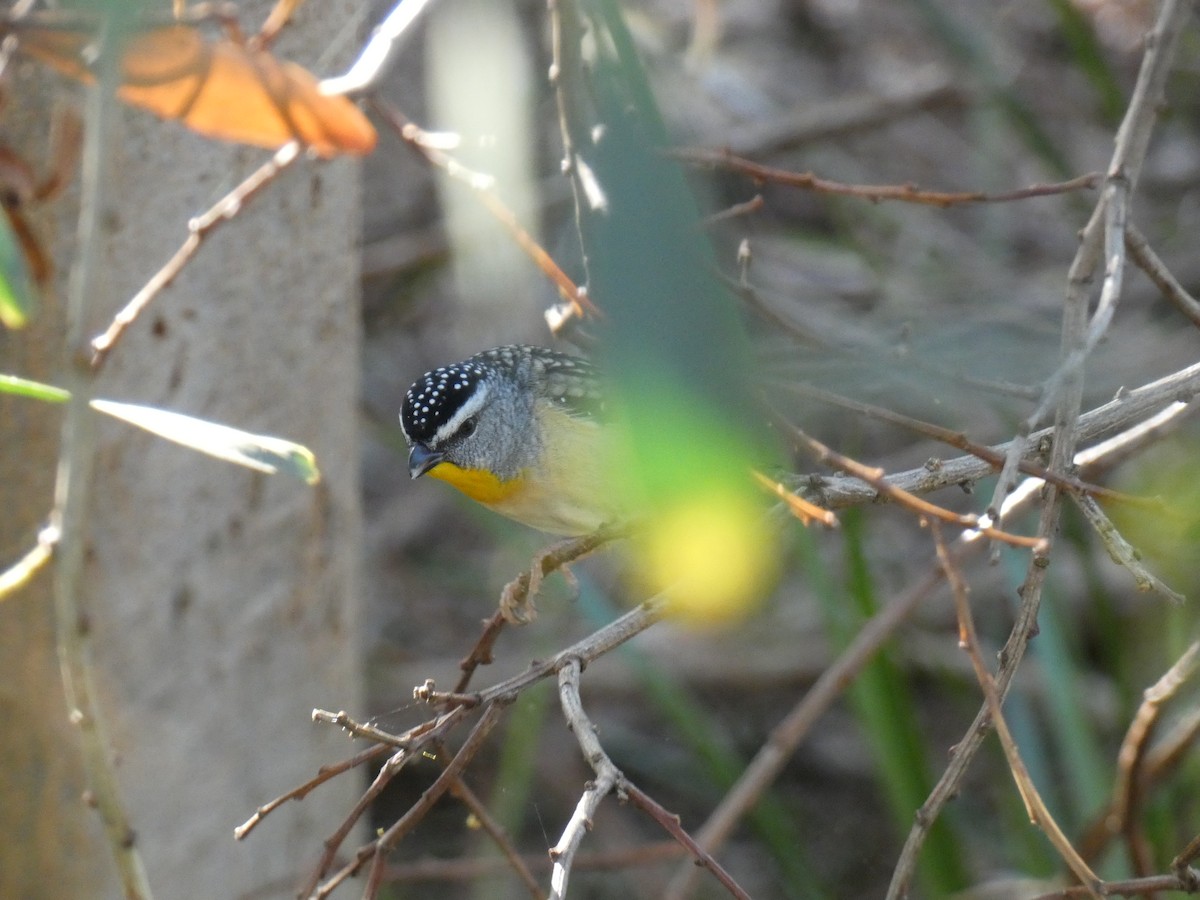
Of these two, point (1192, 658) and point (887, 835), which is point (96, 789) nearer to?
point (1192, 658)

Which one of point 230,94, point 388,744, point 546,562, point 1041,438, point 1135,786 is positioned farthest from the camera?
point 1135,786

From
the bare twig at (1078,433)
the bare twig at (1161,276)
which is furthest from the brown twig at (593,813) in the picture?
the bare twig at (1161,276)

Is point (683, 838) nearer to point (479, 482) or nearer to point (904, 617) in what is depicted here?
point (479, 482)

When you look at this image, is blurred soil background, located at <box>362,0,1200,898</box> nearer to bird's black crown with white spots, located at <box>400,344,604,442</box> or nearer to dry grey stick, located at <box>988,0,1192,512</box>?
bird's black crown with white spots, located at <box>400,344,604,442</box>

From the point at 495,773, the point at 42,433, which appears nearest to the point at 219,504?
the point at 42,433

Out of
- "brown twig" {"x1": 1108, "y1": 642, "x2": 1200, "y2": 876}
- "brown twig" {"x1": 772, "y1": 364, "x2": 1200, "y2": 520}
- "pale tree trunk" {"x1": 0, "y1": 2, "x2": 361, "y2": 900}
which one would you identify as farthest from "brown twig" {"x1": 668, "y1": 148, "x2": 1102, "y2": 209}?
"pale tree trunk" {"x1": 0, "y1": 2, "x2": 361, "y2": 900}

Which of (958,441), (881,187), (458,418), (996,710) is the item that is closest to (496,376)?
(458,418)
